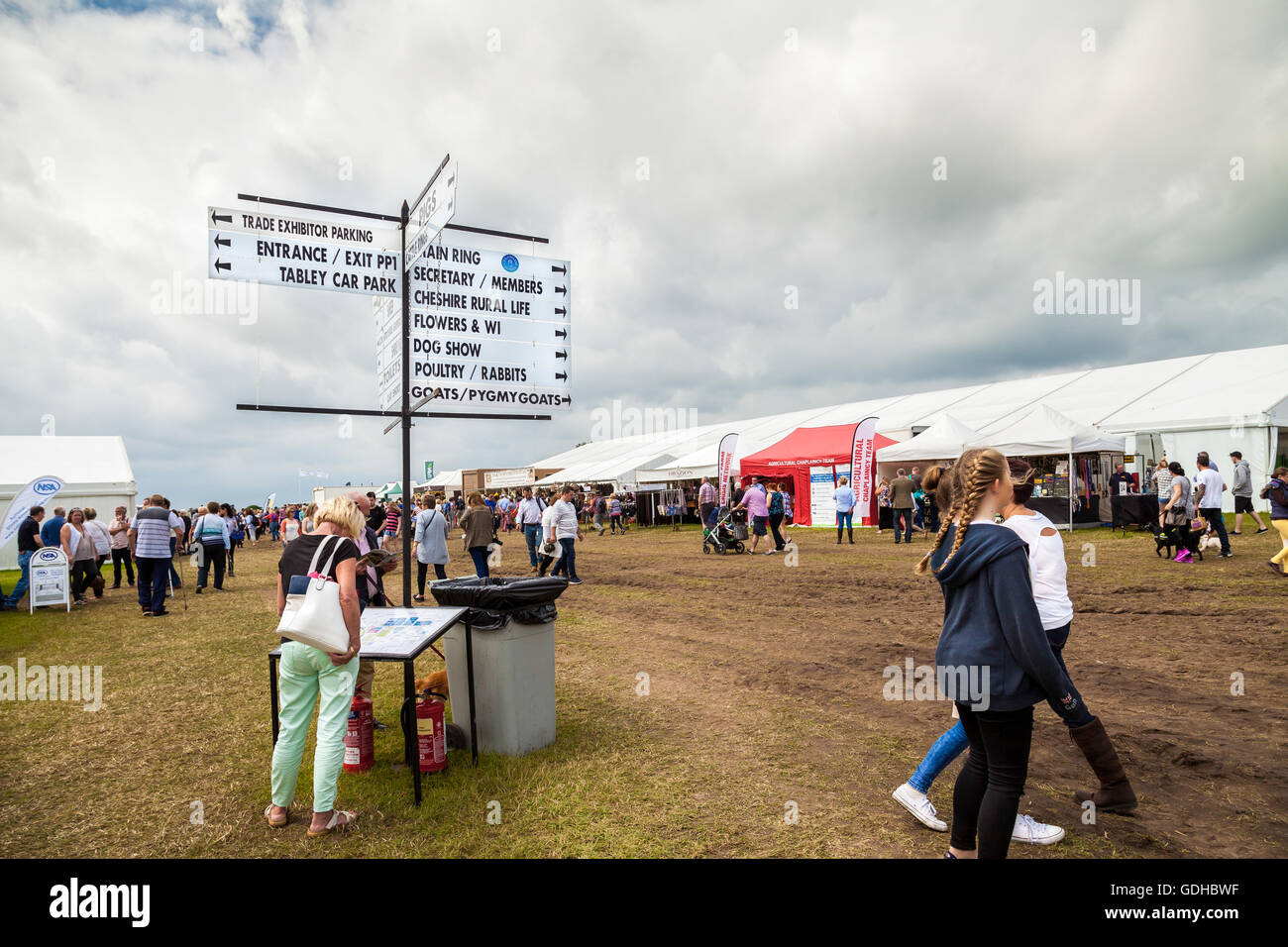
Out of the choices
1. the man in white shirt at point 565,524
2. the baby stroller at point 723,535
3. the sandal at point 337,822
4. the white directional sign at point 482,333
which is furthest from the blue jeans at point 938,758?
the baby stroller at point 723,535

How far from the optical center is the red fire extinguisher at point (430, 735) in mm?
4207

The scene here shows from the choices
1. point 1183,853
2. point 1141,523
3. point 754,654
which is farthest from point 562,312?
point 1141,523

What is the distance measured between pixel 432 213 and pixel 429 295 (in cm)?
73

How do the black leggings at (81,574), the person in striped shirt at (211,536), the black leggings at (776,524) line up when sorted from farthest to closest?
1. the black leggings at (776,524)
2. the person in striped shirt at (211,536)
3. the black leggings at (81,574)

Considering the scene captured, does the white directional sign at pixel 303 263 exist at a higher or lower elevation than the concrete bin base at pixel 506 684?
higher

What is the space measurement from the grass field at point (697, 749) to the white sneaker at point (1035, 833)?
56mm

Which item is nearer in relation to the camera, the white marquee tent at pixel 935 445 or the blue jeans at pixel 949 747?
the blue jeans at pixel 949 747

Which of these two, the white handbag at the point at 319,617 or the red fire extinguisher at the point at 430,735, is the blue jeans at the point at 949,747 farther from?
the white handbag at the point at 319,617

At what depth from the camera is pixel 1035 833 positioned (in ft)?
10.5

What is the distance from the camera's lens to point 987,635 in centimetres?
251

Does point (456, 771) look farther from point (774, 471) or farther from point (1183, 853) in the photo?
point (774, 471)

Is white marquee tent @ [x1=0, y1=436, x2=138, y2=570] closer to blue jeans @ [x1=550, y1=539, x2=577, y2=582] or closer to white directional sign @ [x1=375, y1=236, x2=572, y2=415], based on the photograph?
blue jeans @ [x1=550, y1=539, x2=577, y2=582]

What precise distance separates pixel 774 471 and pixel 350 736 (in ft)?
72.5

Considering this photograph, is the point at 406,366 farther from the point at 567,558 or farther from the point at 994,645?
the point at 567,558
